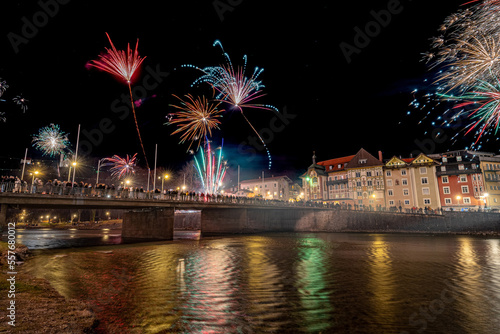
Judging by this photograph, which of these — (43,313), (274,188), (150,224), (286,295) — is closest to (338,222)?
(150,224)

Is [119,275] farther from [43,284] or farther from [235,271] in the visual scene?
[235,271]

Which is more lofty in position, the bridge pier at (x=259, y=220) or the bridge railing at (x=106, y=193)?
the bridge railing at (x=106, y=193)

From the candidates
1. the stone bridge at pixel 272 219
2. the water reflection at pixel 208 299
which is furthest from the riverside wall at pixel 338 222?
the water reflection at pixel 208 299

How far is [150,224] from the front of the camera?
154ft

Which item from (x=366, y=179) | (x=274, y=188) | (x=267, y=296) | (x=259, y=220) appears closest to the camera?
(x=267, y=296)

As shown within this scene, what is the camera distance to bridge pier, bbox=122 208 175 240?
1781 inches

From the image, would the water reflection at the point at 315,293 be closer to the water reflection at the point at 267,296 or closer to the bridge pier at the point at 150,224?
the water reflection at the point at 267,296

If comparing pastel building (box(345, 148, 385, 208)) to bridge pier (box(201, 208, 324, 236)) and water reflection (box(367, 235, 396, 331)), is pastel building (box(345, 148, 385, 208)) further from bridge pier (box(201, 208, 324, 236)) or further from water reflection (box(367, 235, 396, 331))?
water reflection (box(367, 235, 396, 331))

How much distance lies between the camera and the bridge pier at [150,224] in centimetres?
4524

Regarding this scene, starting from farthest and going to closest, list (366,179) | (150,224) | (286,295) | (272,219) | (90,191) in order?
(366,179) < (272,219) < (150,224) < (90,191) < (286,295)

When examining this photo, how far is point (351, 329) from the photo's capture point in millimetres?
8695

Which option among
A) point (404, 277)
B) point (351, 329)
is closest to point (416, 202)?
point (404, 277)

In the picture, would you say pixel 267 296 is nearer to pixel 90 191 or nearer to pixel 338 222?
pixel 90 191

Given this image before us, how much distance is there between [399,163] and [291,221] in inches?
1546
